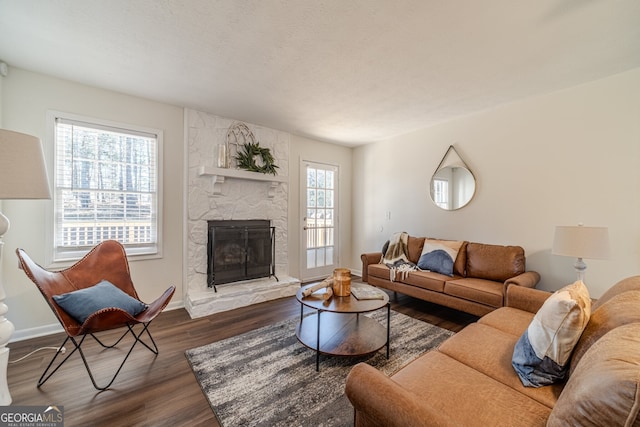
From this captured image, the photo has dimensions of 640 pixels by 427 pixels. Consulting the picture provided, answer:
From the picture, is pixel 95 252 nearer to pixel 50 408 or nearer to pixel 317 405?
pixel 50 408

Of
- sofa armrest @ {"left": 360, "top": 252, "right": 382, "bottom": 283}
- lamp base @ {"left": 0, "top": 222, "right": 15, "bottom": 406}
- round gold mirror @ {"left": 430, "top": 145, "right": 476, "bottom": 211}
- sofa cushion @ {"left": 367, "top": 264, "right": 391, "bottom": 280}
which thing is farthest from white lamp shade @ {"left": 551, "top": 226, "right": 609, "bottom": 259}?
lamp base @ {"left": 0, "top": 222, "right": 15, "bottom": 406}

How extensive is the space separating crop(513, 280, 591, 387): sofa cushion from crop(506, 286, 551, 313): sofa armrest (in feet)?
2.92

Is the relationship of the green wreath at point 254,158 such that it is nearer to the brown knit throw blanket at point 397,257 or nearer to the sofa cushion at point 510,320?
the brown knit throw blanket at point 397,257

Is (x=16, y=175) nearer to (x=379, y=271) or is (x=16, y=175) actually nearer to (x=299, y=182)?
(x=299, y=182)

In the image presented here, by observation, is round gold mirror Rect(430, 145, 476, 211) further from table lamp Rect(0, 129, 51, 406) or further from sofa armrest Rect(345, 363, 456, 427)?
table lamp Rect(0, 129, 51, 406)

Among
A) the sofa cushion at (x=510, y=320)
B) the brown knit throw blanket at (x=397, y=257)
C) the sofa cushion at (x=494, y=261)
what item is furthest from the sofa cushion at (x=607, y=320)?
the brown knit throw blanket at (x=397, y=257)

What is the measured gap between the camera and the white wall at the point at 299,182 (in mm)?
4418

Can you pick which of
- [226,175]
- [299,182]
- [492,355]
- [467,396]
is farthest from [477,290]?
[226,175]

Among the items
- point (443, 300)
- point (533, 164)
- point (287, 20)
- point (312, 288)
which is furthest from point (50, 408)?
point (533, 164)

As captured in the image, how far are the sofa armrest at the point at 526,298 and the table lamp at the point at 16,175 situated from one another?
350 centimetres

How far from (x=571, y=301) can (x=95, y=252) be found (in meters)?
3.57

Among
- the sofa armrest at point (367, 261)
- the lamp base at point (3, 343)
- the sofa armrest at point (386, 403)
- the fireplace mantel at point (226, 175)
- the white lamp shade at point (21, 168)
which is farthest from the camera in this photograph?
the sofa armrest at point (367, 261)

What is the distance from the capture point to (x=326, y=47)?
2.09 metres

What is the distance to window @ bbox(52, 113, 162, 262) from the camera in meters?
2.69
